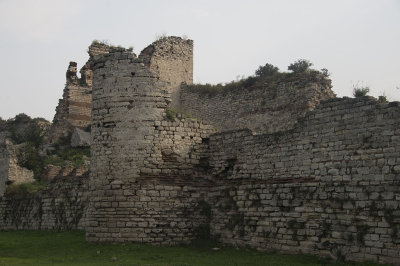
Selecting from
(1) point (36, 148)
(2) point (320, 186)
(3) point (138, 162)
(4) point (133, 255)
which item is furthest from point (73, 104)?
(2) point (320, 186)

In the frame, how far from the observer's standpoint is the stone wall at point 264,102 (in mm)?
24156

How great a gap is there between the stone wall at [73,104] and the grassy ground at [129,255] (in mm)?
18987

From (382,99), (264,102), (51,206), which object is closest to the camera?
(382,99)

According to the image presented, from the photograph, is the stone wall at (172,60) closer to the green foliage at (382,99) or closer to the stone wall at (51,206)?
the stone wall at (51,206)

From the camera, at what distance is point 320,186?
13492mm

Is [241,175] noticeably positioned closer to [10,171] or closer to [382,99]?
[382,99]

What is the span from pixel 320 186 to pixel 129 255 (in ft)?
16.2

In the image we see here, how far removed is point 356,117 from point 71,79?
85.9ft

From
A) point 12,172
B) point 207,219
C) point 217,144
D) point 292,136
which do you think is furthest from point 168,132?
point 12,172

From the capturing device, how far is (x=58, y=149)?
33938mm

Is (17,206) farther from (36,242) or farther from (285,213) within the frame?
(285,213)

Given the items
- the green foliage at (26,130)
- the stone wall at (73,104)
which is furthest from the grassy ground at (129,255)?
the green foliage at (26,130)

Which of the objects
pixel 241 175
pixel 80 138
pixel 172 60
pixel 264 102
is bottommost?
Answer: pixel 241 175

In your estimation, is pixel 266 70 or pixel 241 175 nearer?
pixel 241 175
